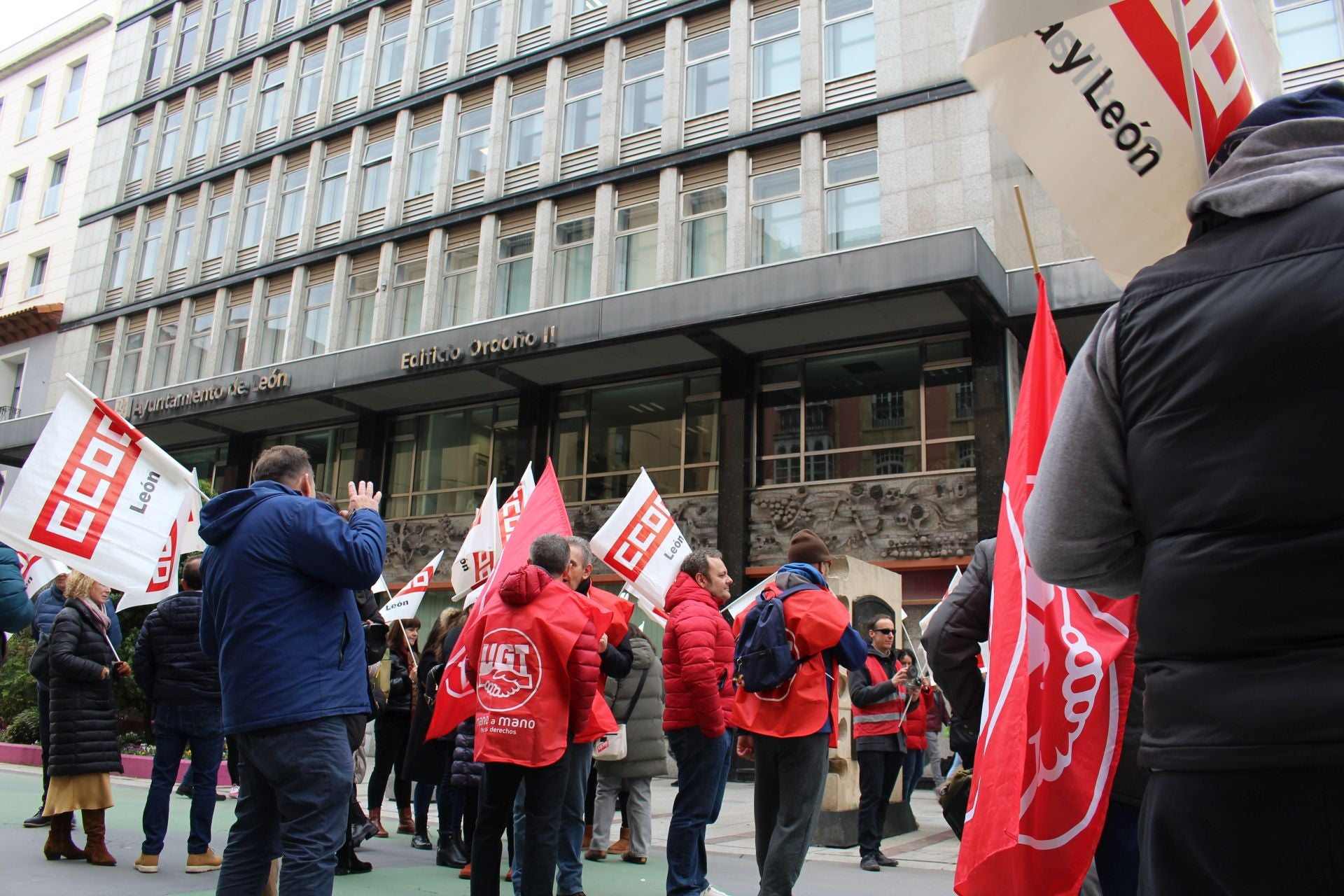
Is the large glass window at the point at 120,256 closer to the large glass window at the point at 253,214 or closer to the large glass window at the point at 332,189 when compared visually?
the large glass window at the point at 253,214

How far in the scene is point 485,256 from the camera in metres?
23.4

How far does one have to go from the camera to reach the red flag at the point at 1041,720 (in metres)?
2.70

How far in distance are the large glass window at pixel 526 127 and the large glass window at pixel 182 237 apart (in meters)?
11.1

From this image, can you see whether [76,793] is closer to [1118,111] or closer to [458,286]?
[1118,111]

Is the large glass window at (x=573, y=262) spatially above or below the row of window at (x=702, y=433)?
above

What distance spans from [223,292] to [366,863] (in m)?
24.4

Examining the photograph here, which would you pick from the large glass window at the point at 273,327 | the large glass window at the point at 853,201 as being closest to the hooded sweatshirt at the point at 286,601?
the large glass window at the point at 853,201

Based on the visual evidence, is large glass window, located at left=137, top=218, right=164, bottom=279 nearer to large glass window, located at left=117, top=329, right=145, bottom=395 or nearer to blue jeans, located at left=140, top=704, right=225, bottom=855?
large glass window, located at left=117, top=329, right=145, bottom=395

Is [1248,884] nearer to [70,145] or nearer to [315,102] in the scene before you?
[315,102]

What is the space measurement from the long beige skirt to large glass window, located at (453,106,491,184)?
758 inches

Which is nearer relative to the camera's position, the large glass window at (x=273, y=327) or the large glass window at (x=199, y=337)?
the large glass window at (x=273, y=327)

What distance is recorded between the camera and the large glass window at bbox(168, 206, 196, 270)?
97.8ft

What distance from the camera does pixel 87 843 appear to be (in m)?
6.68

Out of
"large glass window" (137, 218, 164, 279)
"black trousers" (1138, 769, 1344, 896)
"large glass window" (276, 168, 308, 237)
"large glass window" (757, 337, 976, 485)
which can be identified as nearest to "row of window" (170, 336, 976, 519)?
"large glass window" (757, 337, 976, 485)
